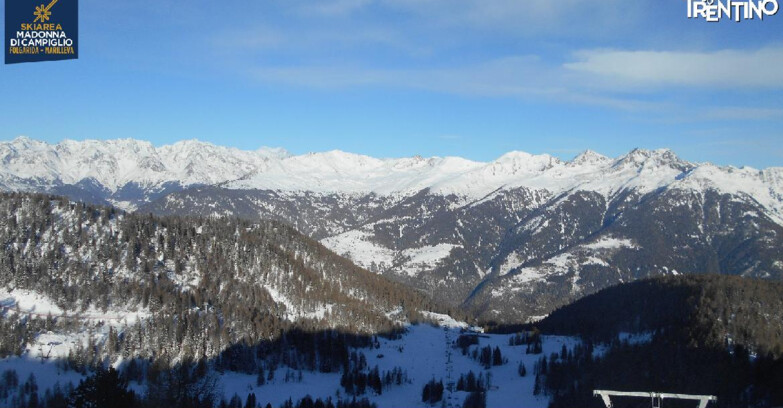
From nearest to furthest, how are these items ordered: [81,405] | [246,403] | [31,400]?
[81,405] < [31,400] < [246,403]

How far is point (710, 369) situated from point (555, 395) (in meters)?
45.7

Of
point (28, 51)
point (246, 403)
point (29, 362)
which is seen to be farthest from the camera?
point (29, 362)

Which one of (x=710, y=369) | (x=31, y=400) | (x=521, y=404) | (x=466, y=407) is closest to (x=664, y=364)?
(x=710, y=369)

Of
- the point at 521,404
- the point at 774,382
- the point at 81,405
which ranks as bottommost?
the point at 521,404

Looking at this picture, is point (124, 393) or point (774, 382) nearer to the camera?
point (124, 393)

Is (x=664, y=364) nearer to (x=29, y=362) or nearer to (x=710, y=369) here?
(x=710, y=369)

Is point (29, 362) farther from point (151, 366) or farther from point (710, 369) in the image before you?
point (710, 369)

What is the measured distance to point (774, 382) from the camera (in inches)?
6585

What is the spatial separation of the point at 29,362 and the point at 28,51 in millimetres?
114310

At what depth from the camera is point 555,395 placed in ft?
651

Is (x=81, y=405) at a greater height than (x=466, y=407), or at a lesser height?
greater

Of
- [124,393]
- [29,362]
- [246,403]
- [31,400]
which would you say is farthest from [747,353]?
[29,362]

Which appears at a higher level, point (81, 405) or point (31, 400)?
point (81, 405)

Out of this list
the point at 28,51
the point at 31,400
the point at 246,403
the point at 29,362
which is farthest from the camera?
the point at 29,362
